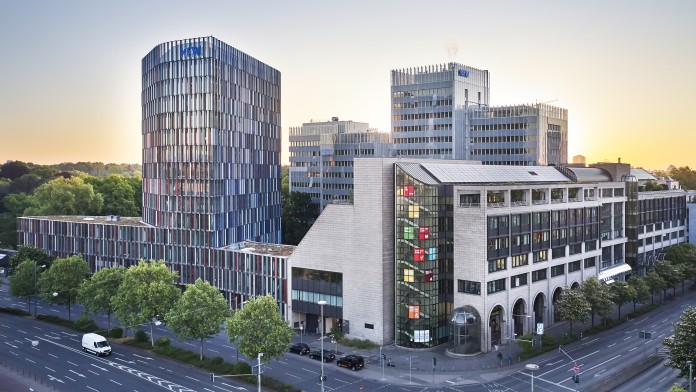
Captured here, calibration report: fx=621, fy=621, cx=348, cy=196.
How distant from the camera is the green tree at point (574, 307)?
4026 inches

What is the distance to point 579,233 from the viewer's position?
12338 centimetres

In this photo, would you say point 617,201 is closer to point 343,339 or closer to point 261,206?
point 343,339

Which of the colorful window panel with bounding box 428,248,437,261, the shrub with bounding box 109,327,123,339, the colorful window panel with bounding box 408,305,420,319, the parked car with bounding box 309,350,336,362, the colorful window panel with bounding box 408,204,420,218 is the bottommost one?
the parked car with bounding box 309,350,336,362

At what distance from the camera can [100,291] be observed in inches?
4168

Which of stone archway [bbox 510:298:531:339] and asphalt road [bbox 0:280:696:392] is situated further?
stone archway [bbox 510:298:531:339]

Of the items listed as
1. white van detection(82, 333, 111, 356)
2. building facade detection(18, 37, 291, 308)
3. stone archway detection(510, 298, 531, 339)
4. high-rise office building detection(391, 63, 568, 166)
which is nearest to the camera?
white van detection(82, 333, 111, 356)

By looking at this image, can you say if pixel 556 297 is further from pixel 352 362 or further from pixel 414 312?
pixel 352 362

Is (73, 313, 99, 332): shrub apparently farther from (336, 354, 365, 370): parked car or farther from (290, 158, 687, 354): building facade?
(336, 354, 365, 370): parked car

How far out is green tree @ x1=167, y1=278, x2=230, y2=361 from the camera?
92125mm

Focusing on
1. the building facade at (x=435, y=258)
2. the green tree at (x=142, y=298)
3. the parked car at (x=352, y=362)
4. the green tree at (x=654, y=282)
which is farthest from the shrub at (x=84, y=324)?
the green tree at (x=654, y=282)

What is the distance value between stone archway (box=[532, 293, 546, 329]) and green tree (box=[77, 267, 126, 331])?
73754 millimetres

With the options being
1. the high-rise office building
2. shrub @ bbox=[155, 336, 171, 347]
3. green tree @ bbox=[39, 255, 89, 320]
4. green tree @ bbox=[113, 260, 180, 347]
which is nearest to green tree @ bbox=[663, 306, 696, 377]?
green tree @ bbox=[113, 260, 180, 347]

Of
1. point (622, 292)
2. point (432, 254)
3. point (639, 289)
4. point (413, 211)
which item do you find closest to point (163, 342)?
point (413, 211)

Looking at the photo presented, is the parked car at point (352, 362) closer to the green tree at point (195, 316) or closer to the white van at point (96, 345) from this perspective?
the green tree at point (195, 316)
